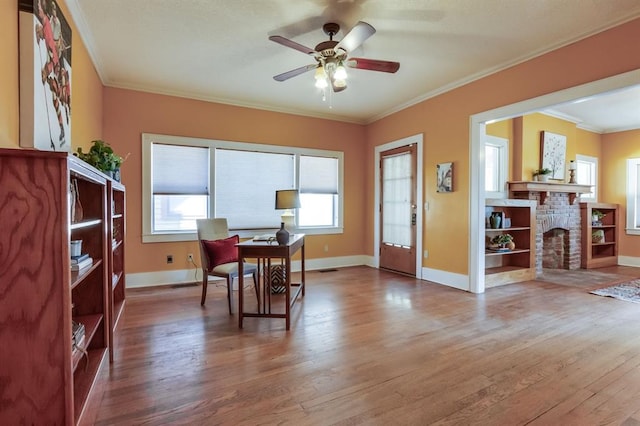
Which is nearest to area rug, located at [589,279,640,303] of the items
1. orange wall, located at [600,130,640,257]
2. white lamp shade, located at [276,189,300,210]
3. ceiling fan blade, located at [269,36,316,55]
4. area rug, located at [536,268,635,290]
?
area rug, located at [536,268,635,290]

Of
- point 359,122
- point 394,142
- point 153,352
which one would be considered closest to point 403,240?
point 394,142

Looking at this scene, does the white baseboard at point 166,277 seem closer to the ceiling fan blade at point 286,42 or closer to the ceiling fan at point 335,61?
the ceiling fan at point 335,61

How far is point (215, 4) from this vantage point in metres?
2.60

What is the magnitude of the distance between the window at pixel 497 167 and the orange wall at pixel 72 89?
5.49 meters

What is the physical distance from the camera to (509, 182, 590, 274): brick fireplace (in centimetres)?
531

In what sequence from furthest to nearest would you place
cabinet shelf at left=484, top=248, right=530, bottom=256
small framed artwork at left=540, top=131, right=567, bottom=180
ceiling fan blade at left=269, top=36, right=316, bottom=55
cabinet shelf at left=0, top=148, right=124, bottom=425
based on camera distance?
1. small framed artwork at left=540, top=131, right=567, bottom=180
2. cabinet shelf at left=484, top=248, right=530, bottom=256
3. ceiling fan blade at left=269, top=36, right=316, bottom=55
4. cabinet shelf at left=0, top=148, right=124, bottom=425

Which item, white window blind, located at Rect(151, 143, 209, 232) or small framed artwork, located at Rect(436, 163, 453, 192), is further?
white window blind, located at Rect(151, 143, 209, 232)

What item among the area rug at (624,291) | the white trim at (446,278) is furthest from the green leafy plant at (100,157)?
the area rug at (624,291)

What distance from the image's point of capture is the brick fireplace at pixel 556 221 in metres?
5.31

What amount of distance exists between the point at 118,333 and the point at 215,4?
292 centimetres

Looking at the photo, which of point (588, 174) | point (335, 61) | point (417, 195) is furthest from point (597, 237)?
point (335, 61)

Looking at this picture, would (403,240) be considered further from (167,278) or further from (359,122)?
(167,278)

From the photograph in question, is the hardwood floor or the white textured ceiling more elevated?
the white textured ceiling

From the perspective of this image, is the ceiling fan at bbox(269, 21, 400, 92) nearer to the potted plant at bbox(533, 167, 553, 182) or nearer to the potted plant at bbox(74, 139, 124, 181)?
the potted plant at bbox(74, 139, 124, 181)
